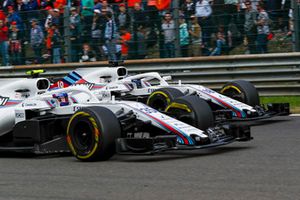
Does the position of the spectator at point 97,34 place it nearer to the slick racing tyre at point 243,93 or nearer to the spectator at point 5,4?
the spectator at point 5,4

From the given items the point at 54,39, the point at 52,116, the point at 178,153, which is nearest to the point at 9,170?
the point at 52,116

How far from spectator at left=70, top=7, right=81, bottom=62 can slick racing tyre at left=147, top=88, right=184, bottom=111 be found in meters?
5.45

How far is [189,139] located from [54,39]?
965 cm

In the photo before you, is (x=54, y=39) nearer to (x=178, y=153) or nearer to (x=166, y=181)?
(x=178, y=153)

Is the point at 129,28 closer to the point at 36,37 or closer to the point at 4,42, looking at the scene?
the point at 36,37

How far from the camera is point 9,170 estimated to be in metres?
8.38

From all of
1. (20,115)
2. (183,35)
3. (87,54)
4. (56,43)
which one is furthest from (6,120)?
(56,43)

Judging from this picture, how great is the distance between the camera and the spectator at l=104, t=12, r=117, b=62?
16.3 metres

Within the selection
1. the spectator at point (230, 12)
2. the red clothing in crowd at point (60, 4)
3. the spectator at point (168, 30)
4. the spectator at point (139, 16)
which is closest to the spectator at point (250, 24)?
the spectator at point (230, 12)

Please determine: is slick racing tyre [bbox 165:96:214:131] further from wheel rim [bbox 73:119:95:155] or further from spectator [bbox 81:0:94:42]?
spectator [bbox 81:0:94:42]

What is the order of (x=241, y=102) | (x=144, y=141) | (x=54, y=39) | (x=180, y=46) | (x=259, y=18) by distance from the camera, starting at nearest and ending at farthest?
(x=144, y=141)
(x=241, y=102)
(x=259, y=18)
(x=180, y=46)
(x=54, y=39)

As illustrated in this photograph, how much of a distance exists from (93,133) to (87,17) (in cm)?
868

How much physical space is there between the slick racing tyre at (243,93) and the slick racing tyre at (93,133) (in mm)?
4097

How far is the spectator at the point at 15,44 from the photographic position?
17922 mm
